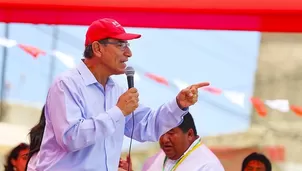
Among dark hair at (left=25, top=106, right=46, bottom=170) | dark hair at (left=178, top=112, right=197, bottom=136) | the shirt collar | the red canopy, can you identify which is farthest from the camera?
dark hair at (left=178, top=112, right=197, bottom=136)

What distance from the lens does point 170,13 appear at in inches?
137

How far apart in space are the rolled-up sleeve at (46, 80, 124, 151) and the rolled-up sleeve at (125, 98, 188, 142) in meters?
0.33

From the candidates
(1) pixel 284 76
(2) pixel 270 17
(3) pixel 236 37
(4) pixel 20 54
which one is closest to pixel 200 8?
(2) pixel 270 17

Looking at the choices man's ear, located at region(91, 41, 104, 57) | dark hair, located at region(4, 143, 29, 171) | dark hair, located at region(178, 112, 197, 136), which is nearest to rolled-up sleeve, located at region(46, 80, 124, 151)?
man's ear, located at region(91, 41, 104, 57)

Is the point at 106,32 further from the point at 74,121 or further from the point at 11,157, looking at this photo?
the point at 11,157

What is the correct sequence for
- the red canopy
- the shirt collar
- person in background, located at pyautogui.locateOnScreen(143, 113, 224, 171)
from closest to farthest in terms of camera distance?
the shirt collar
the red canopy
person in background, located at pyautogui.locateOnScreen(143, 113, 224, 171)

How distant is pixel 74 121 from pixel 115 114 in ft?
0.50

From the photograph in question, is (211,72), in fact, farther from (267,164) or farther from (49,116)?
(49,116)

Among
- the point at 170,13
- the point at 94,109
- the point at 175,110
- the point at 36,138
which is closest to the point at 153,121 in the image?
the point at 175,110

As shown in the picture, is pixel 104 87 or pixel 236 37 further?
pixel 236 37

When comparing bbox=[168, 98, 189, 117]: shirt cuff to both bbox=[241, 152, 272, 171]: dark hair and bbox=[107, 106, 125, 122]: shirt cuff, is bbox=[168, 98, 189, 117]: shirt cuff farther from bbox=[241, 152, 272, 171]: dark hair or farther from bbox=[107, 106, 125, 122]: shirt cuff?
bbox=[241, 152, 272, 171]: dark hair

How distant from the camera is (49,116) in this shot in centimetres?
232

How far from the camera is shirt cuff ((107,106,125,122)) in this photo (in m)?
2.17

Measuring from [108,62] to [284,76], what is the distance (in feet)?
8.24
